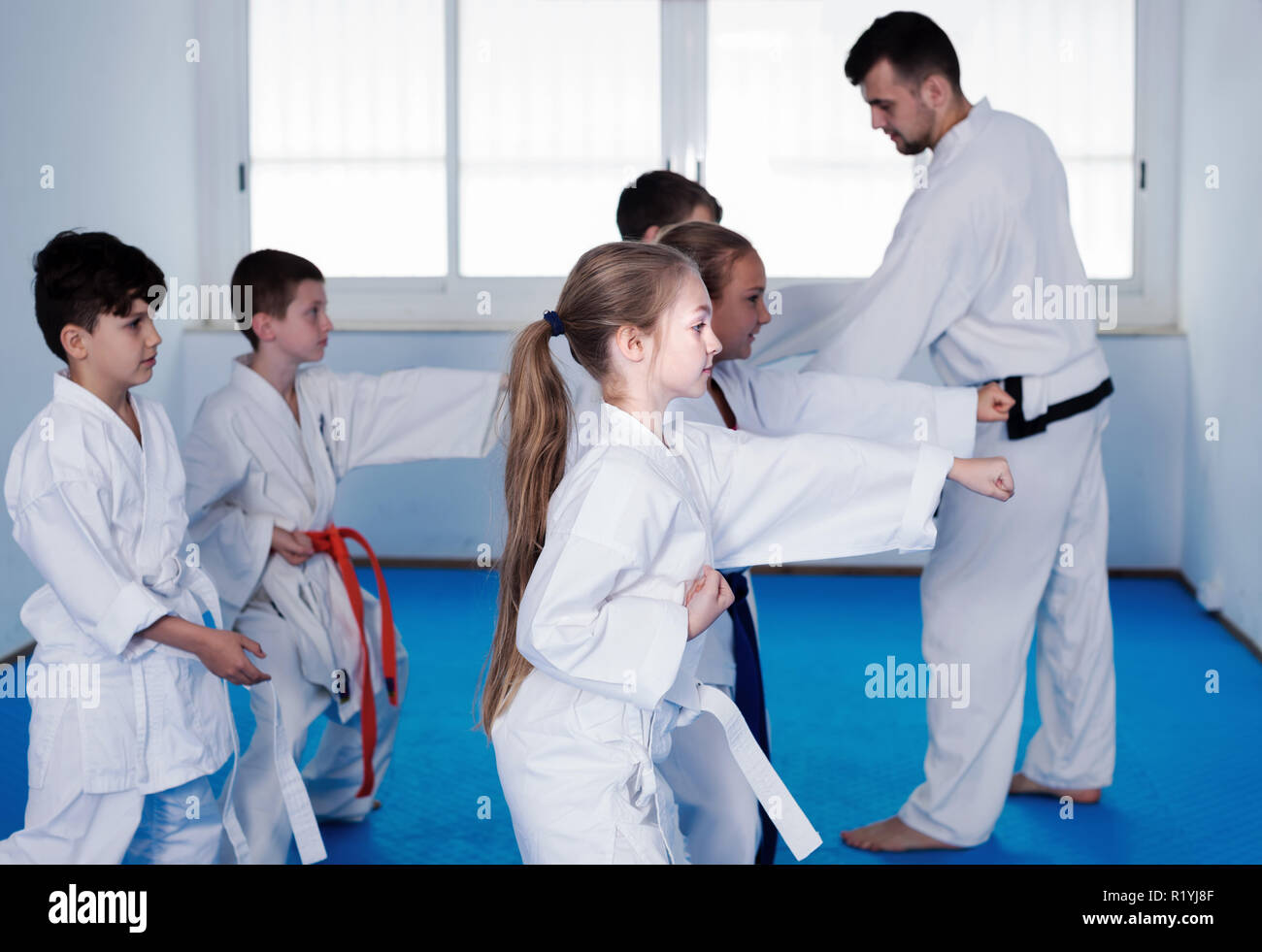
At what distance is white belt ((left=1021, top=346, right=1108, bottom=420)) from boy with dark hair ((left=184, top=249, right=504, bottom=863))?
103 centimetres

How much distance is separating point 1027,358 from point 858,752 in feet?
3.47

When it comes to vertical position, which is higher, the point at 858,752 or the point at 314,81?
→ the point at 314,81

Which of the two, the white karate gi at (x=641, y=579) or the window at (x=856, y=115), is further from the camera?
the window at (x=856, y=115)

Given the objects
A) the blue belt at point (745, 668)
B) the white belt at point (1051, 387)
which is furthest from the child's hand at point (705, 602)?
the white belt at point (1051, 387)

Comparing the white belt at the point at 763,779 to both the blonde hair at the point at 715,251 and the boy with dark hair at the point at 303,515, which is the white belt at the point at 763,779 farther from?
the boy with dark hair at the point at 303,515

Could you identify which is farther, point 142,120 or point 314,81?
point 314,81

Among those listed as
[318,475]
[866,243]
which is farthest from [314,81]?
[318,475]

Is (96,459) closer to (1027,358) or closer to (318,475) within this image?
(318,475)

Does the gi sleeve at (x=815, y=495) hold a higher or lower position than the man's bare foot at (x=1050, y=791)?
higher

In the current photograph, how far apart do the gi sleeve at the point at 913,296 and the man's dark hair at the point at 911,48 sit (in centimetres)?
29

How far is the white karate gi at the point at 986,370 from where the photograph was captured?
2.45 metres

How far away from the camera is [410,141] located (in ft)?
17.3

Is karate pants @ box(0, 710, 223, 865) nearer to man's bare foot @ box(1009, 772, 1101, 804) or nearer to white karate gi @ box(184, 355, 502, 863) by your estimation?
Result: white karate gi @ box(184, 355, 502, 863)

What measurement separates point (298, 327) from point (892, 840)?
150cm
